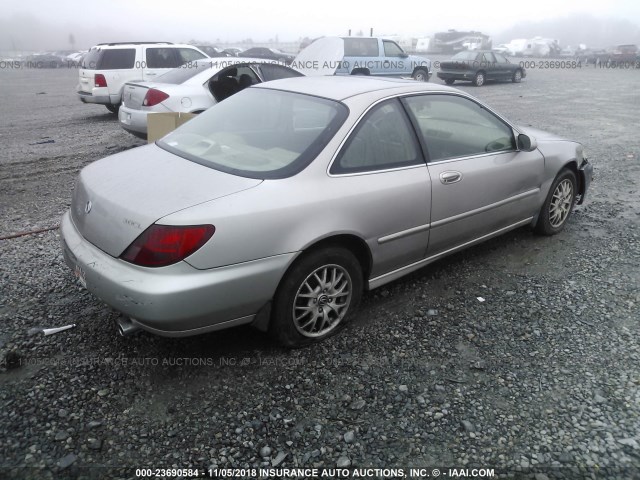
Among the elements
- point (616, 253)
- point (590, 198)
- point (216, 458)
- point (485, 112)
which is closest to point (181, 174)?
point (216, 458)

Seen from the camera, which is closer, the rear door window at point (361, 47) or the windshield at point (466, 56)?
the rear door window at point (361, 47)

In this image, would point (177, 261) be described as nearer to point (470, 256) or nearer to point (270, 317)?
point (270, 317)

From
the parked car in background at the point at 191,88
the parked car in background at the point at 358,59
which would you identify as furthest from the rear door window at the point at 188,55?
the parked car in background at the point at 191,88

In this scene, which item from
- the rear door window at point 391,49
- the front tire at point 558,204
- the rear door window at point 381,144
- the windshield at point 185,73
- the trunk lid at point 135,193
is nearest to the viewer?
the trunk lid at point 135,193

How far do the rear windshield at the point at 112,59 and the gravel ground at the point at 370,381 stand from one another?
27.2 ft

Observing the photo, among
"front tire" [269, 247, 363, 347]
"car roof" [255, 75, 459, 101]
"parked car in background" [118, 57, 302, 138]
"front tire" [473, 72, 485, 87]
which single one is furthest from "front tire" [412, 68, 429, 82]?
"front tire" [269, 247, 363, 347]

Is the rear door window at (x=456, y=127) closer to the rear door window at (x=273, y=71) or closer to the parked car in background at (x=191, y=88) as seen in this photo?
the parked car in background at (x=191, y=88)

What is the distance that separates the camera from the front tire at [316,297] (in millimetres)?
2896

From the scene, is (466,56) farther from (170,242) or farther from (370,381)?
(170,242)

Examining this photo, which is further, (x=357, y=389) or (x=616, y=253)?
(x=616, y=253)

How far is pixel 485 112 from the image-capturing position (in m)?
4.16

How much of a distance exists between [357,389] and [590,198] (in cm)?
473

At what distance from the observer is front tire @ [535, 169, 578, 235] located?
472 cm

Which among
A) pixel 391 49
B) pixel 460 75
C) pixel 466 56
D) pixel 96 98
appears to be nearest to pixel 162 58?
pixel 96 98
